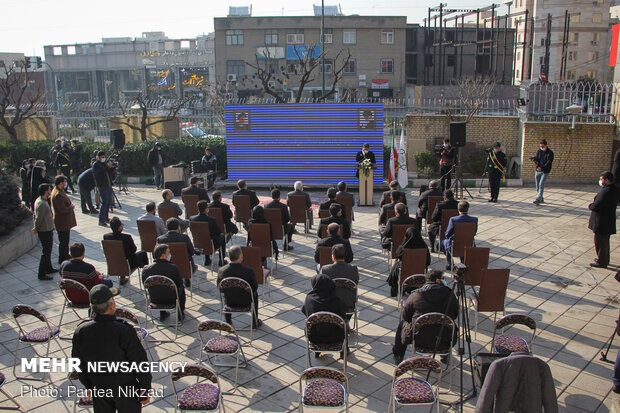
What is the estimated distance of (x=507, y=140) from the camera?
18.5m

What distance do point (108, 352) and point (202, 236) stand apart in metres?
4.97

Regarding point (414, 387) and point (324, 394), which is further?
point (414, 387)

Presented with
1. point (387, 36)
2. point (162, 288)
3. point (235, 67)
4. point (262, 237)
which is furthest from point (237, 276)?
point (235, 67)

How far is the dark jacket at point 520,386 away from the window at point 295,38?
49735 millimetres

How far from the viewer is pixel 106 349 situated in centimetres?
423

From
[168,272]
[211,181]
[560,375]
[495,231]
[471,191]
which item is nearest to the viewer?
[560,375]

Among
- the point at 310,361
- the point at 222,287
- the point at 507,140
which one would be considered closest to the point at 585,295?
the point at 310,361

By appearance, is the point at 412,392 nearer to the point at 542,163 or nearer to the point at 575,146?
the point at 542,163

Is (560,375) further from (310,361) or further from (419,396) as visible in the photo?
(310,361)

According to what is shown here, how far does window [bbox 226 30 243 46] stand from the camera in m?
51.1

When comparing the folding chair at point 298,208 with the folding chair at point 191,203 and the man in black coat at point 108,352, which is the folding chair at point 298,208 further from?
the man in black coat at point 108,352

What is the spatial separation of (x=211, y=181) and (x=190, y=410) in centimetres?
1347

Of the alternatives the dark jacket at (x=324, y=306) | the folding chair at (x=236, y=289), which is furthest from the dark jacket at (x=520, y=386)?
the folding chair at (x=236, y=289)

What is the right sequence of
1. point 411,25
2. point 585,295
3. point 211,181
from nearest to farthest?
point 585,295 → point 211,181 → point 411,25
